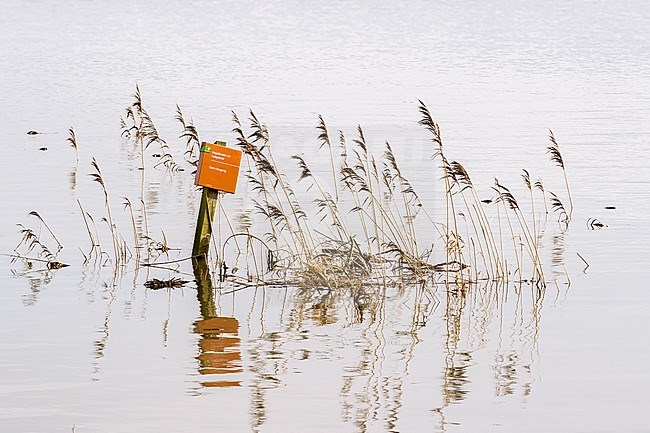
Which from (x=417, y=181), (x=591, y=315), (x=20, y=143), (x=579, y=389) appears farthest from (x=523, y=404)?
(x=20, y=143)

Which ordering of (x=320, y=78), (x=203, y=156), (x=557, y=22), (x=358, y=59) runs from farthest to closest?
(x=557, y=22), (x=358, y=59), (x=320, y=78), (x=203, y=156)

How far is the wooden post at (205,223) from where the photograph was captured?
1323cm

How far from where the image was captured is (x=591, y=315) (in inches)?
446

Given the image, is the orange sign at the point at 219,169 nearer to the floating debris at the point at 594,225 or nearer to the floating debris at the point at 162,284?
→ the floating debris at the point at 162,284

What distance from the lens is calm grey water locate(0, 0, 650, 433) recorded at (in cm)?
854

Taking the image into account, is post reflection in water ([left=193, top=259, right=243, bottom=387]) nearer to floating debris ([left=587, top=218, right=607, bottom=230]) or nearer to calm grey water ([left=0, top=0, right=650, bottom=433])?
calm grey water ([left=0, top=0, right=650, bottom=433])

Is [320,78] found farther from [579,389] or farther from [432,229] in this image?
[579,389]

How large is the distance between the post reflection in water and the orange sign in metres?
1.03

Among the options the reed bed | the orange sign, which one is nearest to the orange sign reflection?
the reed bed

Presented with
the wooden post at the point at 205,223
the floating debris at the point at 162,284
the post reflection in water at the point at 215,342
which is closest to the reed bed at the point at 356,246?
the wooden post at the point at 205,223

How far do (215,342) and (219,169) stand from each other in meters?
3.07

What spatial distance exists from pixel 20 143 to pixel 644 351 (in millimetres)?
16597

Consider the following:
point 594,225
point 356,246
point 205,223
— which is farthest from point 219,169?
point 594,225

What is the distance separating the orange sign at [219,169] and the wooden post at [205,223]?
18 centimetres
